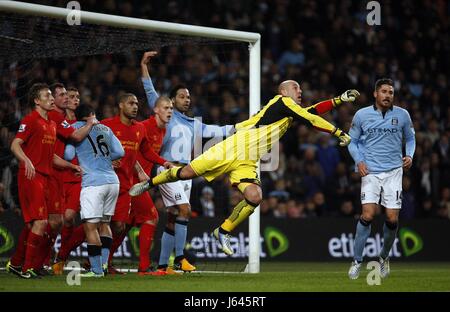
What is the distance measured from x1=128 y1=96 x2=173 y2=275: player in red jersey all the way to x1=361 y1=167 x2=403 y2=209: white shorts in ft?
8.68

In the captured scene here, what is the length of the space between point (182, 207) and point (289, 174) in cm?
662

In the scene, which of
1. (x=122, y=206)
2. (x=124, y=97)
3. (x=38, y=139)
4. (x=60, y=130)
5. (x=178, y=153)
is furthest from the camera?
(x=178, y=153)

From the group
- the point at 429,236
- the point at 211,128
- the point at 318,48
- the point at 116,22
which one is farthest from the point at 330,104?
the point at 318,48

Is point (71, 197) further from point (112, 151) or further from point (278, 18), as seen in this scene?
point (278, 18)

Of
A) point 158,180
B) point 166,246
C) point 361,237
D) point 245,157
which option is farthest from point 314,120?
point 166,246

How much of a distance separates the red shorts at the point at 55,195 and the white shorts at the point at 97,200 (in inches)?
20.4

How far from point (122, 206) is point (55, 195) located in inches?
33.4

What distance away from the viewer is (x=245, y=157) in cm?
1100

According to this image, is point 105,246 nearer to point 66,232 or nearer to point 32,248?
point 66,232

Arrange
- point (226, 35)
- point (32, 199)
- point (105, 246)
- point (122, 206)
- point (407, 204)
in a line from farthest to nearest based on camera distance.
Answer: point (407, 204)
point (226, 35)
point (122, 206)
point (105, 246)
point (32, 199)

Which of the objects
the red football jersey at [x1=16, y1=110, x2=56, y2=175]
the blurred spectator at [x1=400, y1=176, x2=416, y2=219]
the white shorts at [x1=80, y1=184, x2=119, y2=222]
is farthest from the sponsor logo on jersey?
the blurred spectator at [x1=400, y1=176, x2=416, y2=219]

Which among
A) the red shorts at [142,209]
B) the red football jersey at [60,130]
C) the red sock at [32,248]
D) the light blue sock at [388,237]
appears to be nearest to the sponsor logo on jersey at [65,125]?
the red football jersey at [60,130]

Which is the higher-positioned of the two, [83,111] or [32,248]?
[83,111]

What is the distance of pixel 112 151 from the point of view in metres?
10.9
